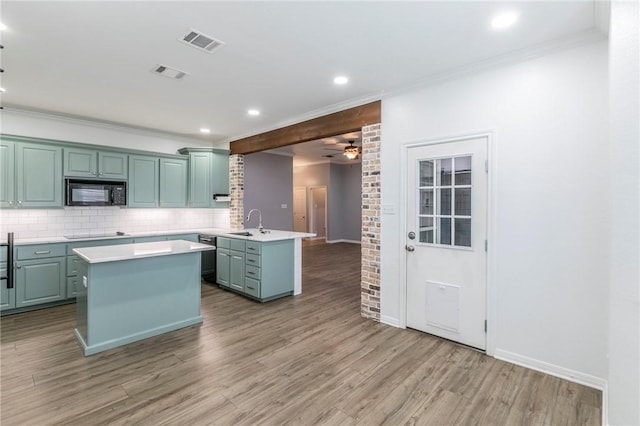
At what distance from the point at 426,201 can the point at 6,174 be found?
17.8 ft

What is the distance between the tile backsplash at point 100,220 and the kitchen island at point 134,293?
2082 millimetres

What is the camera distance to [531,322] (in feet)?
8.96

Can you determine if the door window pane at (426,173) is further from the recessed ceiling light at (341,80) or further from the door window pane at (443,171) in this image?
the recessed ceiling light at (341,80)

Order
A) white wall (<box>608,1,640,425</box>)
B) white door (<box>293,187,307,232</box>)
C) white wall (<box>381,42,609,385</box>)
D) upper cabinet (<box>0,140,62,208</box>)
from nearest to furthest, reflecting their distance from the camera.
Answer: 1. white wall (<box>608,1,640,425</box>)
2. white wall (<box>381,42,609,385</box>)
3. upper cabinet (<box>0,140,62,208</box>)
4. white door (<box>293,187,307,232</box>)

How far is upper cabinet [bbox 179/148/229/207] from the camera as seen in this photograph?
6031mm

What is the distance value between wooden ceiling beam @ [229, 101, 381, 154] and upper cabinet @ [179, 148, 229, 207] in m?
0.54

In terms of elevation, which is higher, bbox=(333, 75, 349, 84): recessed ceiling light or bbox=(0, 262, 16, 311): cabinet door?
bbox=(333, 75, 349, 84): recessed ceiling light

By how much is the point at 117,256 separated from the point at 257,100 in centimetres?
245

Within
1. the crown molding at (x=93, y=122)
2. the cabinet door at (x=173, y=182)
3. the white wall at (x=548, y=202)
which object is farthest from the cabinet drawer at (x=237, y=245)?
the white wall at (x=548, y=202)

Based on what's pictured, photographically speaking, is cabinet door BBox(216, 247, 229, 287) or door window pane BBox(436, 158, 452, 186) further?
cabinet door BBox(216, 247, 229, 287)

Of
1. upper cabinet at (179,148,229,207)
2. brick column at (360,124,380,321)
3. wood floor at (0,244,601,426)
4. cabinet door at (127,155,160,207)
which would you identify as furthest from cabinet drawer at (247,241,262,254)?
cabinet door at (127,155,160,207)

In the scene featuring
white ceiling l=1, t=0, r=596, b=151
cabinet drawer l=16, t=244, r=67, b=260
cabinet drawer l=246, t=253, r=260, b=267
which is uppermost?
white ceiling l=1, t=0, r=596, b=151

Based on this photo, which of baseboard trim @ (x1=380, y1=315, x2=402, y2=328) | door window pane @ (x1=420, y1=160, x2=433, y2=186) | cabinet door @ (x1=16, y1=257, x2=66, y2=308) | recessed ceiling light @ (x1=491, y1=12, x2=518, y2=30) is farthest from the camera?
cabinet door @ (x1=16, y1=257, x2=66, y2=308)

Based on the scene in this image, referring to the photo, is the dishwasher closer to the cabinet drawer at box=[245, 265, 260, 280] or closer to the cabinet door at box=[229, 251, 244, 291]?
the cabinet door at box=[229, 251, 244, 291]
